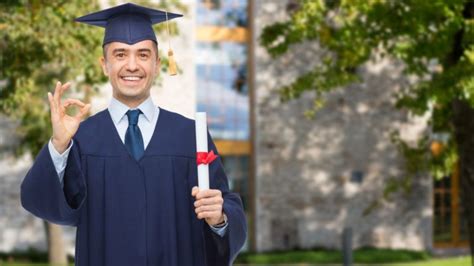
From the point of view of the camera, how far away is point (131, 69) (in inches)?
175

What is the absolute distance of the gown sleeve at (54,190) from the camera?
430 centimetres

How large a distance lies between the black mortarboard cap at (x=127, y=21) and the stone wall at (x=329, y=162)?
21315mm

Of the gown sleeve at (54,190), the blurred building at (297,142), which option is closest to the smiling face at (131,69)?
the gown sleeve at (54,190)

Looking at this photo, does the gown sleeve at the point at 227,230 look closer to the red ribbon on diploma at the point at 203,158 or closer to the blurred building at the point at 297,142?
the red ribbon on diploma at the point at 203,158

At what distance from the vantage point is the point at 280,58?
26.1 m

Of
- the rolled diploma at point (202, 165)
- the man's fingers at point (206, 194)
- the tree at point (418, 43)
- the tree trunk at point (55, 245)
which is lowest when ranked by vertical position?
the tree trunk at point (55, 245)

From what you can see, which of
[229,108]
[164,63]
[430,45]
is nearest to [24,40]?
[164,63]

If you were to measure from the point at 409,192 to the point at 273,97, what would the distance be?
4738 mm

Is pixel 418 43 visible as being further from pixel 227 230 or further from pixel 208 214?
pixel 208 214

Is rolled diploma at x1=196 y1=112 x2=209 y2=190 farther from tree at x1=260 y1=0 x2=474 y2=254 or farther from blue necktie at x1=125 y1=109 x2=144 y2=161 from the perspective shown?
tree at x1=260 y1=0 x2=474 y2=254

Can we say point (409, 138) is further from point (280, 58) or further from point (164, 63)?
point (164, 63)

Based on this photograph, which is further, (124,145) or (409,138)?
(409,138)

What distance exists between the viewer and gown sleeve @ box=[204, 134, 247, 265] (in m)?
4.45

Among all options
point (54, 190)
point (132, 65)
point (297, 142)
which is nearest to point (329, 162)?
point (297, 142)
